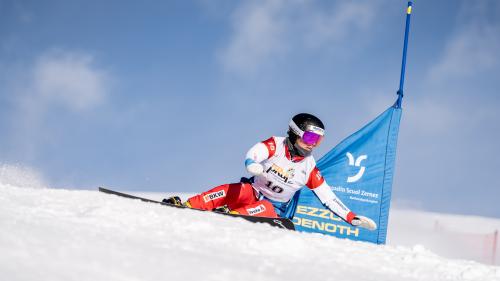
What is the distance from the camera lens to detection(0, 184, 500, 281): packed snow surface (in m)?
2.31

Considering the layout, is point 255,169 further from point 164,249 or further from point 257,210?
point 164,249

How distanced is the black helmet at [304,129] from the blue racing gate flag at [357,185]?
0.90m

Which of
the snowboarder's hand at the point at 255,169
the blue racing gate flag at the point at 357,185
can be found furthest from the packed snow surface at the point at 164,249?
the blue racing gate flag at the point at 357,185

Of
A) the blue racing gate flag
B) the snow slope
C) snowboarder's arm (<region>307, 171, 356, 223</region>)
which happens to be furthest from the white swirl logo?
the snow slope

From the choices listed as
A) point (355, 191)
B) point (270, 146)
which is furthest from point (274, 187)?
point (355, 191)

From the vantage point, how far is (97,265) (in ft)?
7.57

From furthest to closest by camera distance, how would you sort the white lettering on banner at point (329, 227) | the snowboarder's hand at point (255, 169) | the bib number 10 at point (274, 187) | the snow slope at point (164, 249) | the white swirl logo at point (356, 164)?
the white swirl logo at point (356, 164), the white lettering on banner at point (329, 227), the bib number 10 at point (274, 187), the snowboarder's hand at point (255, 169), the snow slope at point (164, 249)

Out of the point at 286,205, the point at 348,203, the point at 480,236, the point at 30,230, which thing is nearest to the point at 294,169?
the point at 286,205

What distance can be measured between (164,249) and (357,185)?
4.37m

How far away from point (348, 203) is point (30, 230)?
15.1ft

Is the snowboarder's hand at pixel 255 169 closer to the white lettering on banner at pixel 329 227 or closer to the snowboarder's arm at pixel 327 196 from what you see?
the snowboarder's arm at pixel 327 196

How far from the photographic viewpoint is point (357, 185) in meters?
6.69

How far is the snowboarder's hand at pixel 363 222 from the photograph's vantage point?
244 inches

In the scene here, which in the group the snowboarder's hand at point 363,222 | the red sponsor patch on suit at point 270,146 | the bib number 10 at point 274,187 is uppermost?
the red sponsor patch on suit at point 270,146
